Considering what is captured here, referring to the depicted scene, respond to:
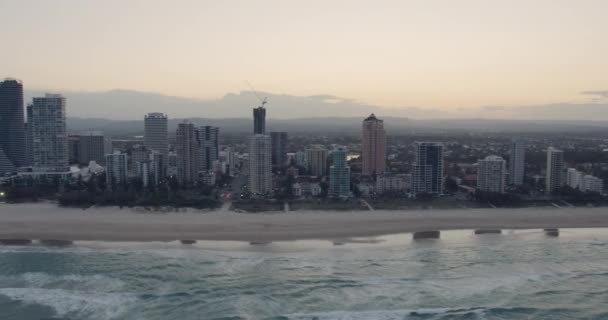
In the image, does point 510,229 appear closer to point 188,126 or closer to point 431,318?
point 431,318

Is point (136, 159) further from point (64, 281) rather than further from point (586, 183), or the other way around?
point (586, 183)

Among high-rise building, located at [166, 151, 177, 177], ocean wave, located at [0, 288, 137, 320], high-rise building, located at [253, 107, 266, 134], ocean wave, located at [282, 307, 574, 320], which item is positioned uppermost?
high-rise building, located at [253, 107, 266, 134]

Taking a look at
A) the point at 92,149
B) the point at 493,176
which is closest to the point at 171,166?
the point at 92,149

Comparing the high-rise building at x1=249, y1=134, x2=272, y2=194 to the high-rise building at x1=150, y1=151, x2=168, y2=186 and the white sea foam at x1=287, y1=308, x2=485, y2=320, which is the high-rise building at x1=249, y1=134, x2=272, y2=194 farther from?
the white sea foam at x1=287, y1=308, x2=485, y2=320

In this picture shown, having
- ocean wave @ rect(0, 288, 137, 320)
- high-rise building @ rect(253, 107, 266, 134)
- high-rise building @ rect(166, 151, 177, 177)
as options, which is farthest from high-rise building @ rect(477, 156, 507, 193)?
high-rise building @ rect(253, 107, 266, 134)

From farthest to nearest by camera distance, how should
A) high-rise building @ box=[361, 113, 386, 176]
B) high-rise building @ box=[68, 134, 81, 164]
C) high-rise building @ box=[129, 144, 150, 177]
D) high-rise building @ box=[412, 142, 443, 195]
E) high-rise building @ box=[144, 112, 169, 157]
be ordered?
high-rise building @ box=[68, 134, 81, 164]
high-rise building @ box=[144, 112, 169, 157]
high-rise building @ box=[361, 113, 386, 176]
high-rise building @ box=[129, 144, 150, 177]
high-rise building @ box=[412, 142, 443, 195]

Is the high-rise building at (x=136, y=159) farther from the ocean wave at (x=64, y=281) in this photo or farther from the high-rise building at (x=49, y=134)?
the ocean wave at (x=64, y=281)

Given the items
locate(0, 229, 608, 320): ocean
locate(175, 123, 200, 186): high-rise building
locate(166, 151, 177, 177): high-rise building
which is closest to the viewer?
locate(0, 229, 608, 320): ocean
